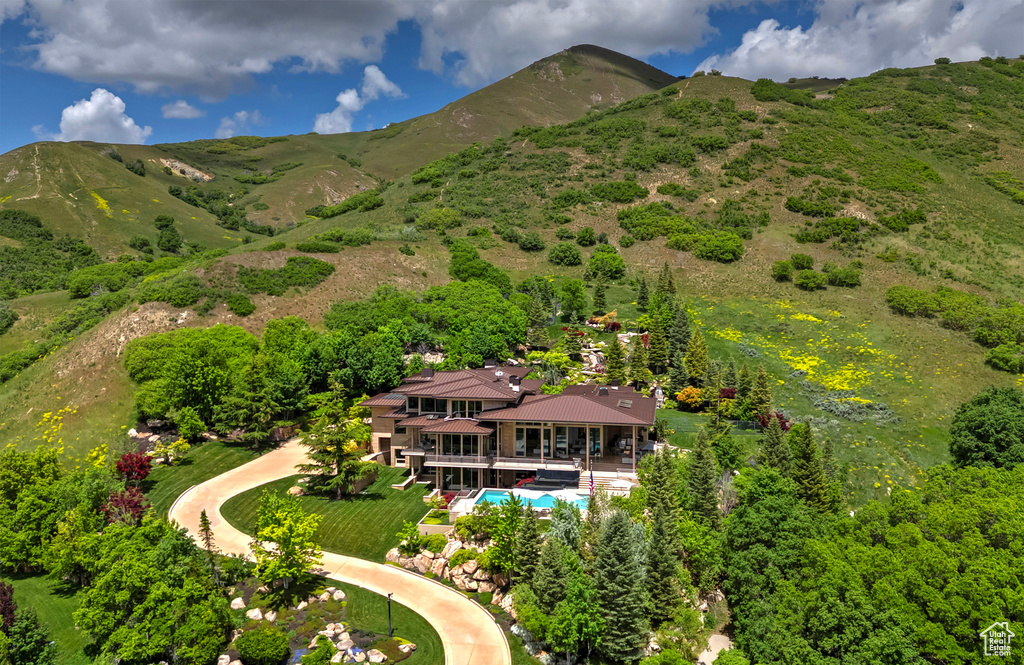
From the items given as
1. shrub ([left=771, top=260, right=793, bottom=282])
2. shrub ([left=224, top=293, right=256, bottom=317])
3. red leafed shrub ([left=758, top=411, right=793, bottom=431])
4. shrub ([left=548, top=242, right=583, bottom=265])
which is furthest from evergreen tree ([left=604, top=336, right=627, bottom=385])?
shrub ([left=771, top=260, right=793, bottom=282])

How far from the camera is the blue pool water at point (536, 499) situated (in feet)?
104

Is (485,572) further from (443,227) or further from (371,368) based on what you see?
(443,227)

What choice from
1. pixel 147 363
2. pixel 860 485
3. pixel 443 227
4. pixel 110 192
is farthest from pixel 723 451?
pixel 110 192

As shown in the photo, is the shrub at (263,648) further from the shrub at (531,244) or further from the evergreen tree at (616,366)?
the shrub at (531,244)

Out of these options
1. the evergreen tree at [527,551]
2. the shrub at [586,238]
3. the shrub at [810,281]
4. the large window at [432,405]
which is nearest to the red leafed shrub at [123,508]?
the large window at [432,405]

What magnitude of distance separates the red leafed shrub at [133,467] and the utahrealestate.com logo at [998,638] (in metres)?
43.3

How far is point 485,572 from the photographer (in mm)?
28938

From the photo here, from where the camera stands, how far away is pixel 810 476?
33.6 metres

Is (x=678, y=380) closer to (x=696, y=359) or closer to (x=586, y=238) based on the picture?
(x=696, y=359)

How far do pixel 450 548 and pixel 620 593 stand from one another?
9.68 meters

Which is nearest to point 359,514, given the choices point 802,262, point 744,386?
point 744,386

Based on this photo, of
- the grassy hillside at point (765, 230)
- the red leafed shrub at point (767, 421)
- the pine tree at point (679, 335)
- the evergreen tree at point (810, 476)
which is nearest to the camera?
the evergreen tree at point (810, 476)

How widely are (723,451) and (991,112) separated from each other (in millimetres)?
131144

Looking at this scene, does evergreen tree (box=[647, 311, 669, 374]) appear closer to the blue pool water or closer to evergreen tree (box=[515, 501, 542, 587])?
the blue pool water
